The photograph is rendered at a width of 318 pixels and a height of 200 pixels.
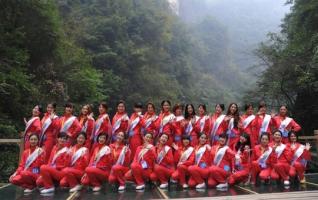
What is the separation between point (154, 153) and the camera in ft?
23.9

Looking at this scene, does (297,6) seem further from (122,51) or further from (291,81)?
(122,51)

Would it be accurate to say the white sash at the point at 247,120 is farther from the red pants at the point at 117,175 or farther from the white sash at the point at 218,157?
Answer: the red pants at the point at 117,175

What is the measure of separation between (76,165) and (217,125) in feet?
10.6

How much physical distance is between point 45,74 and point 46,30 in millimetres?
1755

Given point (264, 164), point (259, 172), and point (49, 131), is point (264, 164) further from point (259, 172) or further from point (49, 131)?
point (49, 131)

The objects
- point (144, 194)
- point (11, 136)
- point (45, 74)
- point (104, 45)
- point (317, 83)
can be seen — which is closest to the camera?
point (144, 194)

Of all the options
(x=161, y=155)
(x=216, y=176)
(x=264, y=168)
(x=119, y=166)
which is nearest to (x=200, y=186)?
(x=216, y=176)

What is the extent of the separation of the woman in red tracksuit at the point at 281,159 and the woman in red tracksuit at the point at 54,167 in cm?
402

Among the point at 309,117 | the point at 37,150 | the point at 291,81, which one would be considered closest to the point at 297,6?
the point at 291,81

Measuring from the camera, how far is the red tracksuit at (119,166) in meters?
7.03

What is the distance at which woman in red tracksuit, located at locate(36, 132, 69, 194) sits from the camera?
6742mm

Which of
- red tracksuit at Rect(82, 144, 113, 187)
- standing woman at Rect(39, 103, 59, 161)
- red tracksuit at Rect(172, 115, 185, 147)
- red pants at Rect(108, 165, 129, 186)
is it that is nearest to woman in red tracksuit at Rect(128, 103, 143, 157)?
red tracksuit at Rect(172, 115, 185, 147)

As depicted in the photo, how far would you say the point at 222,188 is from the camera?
7000 mm

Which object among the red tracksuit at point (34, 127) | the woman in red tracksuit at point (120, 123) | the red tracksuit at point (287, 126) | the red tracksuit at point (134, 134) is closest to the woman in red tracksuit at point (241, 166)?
the red tracksuit at point (287, 126)
